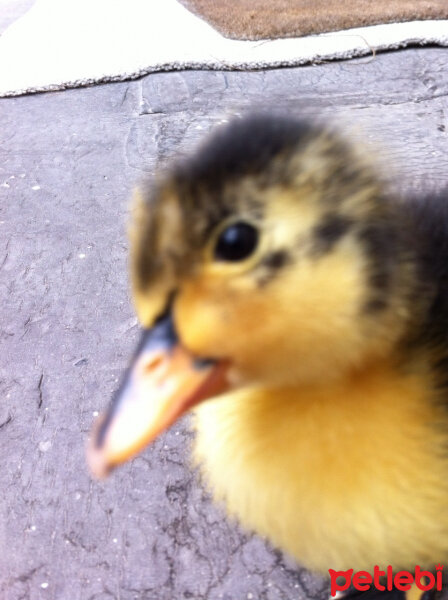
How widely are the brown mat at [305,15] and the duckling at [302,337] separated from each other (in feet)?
8.09

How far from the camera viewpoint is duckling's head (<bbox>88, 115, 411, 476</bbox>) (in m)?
0.54

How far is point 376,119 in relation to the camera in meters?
2.13

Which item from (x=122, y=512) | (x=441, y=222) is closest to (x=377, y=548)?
(x=441, y=222)

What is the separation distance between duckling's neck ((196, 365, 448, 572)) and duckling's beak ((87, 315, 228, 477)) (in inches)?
5.4

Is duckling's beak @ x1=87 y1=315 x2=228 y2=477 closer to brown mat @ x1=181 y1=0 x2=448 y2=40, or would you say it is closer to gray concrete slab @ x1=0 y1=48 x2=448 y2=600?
gray concrete slab @ x1=0 y1=48 x2=448 y2=600

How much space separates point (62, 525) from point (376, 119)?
1701 millimetres

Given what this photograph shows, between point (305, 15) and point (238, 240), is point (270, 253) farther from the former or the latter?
point (305, 15)

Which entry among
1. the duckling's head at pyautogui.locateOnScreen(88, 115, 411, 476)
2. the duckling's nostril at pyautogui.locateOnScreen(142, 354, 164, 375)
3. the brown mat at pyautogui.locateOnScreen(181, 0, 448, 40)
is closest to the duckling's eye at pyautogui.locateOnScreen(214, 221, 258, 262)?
the duckling's head at pyautogui.locateOnScreen(88, 115, 411, 476)

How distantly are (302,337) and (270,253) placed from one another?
9 cm

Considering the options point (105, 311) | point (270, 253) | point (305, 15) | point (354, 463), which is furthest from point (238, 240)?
point (305, 15)

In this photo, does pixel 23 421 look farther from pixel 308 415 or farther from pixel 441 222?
A: pixel 441 222

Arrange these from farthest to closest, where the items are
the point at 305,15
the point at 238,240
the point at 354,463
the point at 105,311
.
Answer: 1. the point at 305,15
2. the point at 105,311
3. the point at 354,463
4. the point at 238,240

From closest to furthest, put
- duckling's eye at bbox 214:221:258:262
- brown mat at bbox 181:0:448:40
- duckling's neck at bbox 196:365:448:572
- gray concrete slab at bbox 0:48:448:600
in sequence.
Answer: duckling's eye at bbox 214:221:258:262, duckling's neck at bbox 196:365:448:572, gray concrete slab at bbox 0:48:448:600, brown mat at bbox 181:0:448:40

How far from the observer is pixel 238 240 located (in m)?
0.53
